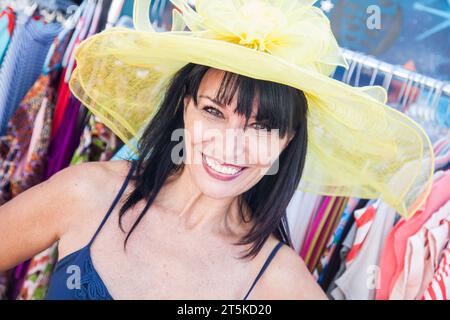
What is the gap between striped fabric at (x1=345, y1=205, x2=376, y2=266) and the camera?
200 centimetres

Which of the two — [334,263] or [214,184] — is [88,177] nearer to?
[214,184]

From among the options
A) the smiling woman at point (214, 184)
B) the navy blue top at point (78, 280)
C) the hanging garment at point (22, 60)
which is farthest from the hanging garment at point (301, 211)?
the hanging garment at point (22, 60)

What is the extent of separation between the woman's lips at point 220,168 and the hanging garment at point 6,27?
0.84 m

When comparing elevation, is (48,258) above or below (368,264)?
below

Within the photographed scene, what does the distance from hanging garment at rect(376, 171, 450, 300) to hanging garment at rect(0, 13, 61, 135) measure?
141 cm

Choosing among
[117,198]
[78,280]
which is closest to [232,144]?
[117,198]

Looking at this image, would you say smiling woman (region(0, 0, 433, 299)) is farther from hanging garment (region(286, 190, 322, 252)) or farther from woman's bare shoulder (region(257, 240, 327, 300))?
hanging garment (region(286, 190, 322, 252))

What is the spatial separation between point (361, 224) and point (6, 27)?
143 cm

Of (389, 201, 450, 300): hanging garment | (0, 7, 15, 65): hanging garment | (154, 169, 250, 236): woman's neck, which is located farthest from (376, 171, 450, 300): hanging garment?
(0, 7, 15, 65): hanging garment

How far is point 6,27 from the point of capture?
1.85m

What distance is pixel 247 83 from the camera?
147 cm

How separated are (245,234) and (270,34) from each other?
0.66 metres

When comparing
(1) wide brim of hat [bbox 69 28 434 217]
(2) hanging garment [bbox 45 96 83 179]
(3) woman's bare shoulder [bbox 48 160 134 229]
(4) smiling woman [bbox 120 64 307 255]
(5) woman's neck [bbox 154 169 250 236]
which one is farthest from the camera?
(2) hanging garment [bbox 45 96 83 179]

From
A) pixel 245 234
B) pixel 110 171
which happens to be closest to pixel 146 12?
pixel 110 171
